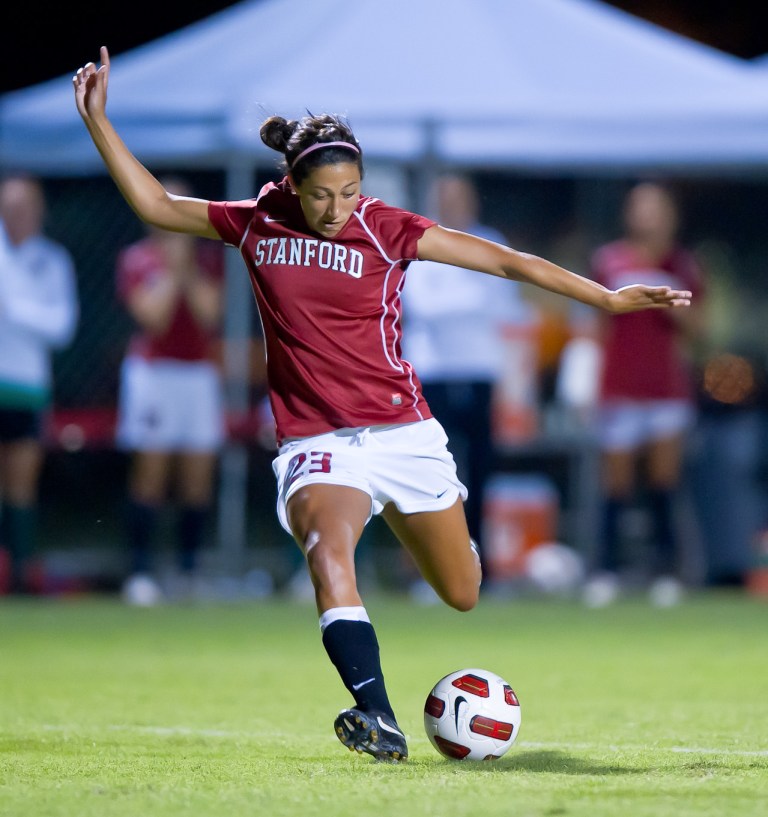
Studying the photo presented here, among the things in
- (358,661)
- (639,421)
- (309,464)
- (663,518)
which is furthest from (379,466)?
(663,518)

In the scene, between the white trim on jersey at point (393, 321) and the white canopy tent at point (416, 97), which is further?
the white canopy tent at point (416, 97)

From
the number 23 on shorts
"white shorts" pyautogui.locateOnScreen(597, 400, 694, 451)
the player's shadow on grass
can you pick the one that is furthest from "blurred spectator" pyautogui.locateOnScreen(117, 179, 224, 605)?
the player's shadow on grass

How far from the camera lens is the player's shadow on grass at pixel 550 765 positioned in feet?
14.9

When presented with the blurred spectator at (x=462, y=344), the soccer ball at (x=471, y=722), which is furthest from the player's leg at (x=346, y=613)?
the blurred spectator at (x=462, y=344)

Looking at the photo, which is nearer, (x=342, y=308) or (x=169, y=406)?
(x=342, y=308)

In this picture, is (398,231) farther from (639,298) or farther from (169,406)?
(169,406)

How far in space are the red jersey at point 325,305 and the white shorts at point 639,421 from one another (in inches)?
242

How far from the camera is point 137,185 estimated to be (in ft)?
17.5

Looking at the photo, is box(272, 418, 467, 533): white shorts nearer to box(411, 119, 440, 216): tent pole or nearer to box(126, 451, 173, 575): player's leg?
box(126, 451, 173, 575): player's leg

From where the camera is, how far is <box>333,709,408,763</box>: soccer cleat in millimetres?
4555

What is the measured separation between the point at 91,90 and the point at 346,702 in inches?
104

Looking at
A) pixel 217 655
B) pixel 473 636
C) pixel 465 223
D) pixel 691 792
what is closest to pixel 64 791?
pixel 691 792

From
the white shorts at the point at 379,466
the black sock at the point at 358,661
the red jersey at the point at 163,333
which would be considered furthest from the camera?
the red jersey at the point at 163,333

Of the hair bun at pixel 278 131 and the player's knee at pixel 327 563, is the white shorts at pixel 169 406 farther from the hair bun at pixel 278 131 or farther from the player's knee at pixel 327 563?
the player's knee at pixel 327 563
